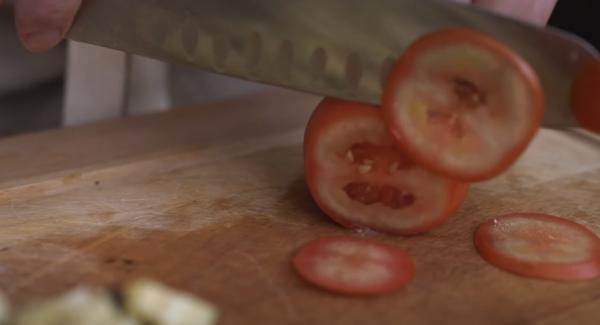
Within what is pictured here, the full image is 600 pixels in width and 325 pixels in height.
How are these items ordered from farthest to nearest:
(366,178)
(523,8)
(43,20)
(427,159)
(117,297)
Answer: (523,8) < (43,20) < (366,178) < (427,159) < (117,297)

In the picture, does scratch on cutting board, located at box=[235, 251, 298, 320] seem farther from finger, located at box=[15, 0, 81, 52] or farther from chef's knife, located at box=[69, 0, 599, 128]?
finger, located at box=[15, 0, 81, 52]

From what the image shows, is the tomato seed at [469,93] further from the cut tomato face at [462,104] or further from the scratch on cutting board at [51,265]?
the scratch on cutting board at [51,265]

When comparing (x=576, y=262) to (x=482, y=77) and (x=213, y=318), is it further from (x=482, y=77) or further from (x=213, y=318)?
(x=213, y=318)

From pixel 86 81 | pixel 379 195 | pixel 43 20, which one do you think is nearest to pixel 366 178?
pixel 379 195

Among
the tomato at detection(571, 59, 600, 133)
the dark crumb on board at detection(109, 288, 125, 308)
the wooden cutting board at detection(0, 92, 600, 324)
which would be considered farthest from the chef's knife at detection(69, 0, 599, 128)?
the dark crumb on board at detection(109, 288, 125, 308)

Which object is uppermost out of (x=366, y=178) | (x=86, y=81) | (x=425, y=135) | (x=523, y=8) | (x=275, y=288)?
(x=523, y=8)

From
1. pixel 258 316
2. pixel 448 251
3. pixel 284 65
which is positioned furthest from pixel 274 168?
pixel 258 316

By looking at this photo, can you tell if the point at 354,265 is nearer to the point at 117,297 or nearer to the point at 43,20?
the point at 117,297
